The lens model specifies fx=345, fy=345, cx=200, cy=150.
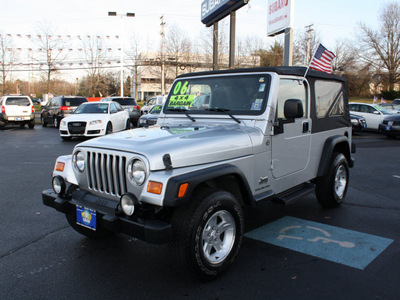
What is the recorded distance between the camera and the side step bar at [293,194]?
13.4ft

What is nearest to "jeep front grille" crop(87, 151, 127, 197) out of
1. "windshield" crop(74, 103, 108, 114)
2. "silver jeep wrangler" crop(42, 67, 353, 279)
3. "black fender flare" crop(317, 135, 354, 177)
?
"silver jeep wrangler" crop(42, 67, 353, 279)

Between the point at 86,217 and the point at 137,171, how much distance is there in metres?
0.72

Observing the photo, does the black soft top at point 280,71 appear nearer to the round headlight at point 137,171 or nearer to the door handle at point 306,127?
the door handle at point 306,127

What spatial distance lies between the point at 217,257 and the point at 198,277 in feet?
0.88

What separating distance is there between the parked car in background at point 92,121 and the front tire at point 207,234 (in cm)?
1106

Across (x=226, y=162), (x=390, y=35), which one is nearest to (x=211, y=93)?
(x=226, y=162)

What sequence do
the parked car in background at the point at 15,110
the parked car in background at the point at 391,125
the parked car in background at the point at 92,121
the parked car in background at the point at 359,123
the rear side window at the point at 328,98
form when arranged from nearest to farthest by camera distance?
the rear side window at the point at 328,98
the parked car in background at the point at 92,121
the parked car in background at the point at 391,125
the parked car in background at the point at 359,123
the parked car in background at the point at 15,110

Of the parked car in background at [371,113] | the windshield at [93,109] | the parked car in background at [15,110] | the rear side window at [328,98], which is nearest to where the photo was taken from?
the rear side window at [328,98]

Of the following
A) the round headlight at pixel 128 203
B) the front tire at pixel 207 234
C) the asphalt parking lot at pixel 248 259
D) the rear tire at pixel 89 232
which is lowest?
the asphalt parking lot at pixel 248 259

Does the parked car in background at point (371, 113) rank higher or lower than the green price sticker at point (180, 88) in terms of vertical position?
lower

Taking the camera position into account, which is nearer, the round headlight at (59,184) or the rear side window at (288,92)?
the round headlight at (59,184)

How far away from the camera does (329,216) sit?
497 cm

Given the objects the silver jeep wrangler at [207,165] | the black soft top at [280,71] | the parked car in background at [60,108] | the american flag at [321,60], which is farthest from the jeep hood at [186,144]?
the parked car in background at [60,108]

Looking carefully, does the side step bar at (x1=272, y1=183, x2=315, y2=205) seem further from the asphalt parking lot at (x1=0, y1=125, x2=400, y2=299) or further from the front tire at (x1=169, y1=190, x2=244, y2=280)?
the front tire at (x1=169, y1=190, x2=244, y2=280)
